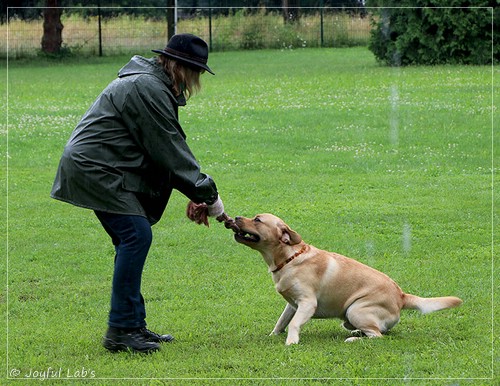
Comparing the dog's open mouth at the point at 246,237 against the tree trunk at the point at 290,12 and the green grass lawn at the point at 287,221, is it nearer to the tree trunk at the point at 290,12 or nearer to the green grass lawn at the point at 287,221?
the green grass lawn at the point at 287,221

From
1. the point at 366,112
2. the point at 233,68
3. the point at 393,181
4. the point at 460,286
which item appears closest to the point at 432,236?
the point at 460,286

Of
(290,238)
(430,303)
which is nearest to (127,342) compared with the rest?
(290,238)

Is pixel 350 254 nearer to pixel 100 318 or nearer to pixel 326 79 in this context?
pixel 100 318

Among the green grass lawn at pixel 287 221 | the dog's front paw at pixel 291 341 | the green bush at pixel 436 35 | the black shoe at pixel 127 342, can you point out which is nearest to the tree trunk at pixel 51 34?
Result: the green grass lawn at pixel 287 221

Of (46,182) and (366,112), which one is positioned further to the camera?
(366,112)

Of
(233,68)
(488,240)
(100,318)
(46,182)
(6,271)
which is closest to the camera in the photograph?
(100,318)

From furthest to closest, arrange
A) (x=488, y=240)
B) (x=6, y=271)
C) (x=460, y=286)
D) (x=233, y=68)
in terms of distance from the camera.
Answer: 1. (x=233, y=68)
2. (x=488, y=240)
3. (x=6, y=271)
4. (x=460, y=286)

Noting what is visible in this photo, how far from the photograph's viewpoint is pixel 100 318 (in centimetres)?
641

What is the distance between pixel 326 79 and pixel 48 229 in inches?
394

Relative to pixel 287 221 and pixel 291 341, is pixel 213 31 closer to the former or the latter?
pixel 287 221

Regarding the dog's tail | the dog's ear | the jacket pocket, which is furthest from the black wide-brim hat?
the dog's tail

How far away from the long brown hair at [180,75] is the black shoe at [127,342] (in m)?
1.36

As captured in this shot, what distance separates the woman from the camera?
5238mm

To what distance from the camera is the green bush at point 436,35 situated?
1834 cm
